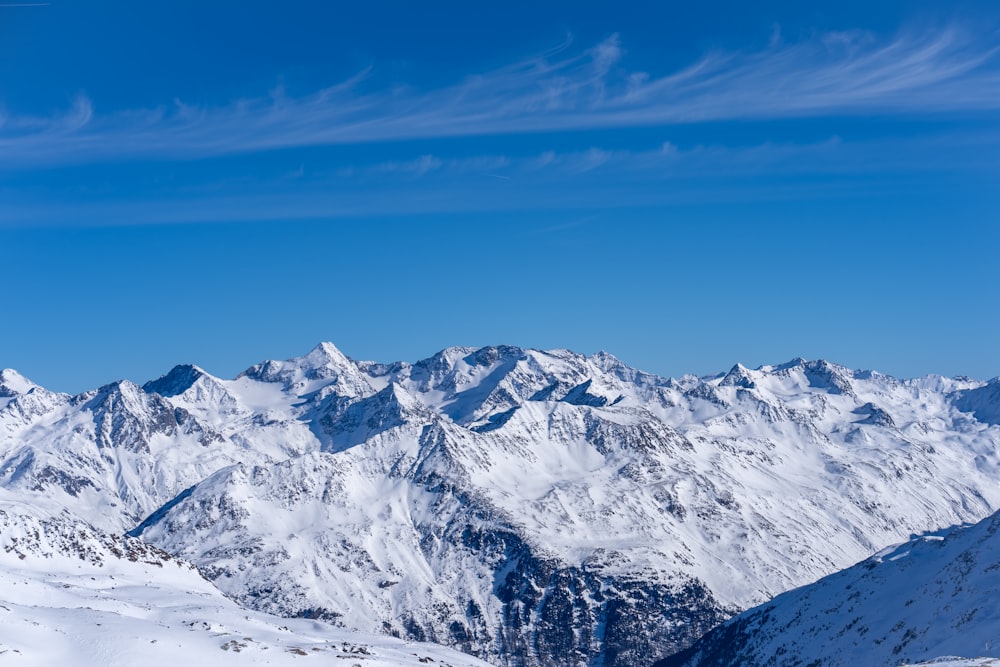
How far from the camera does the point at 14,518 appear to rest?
161375mm

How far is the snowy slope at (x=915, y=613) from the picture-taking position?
143 meters

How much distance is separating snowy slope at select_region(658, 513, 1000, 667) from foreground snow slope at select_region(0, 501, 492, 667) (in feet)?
224

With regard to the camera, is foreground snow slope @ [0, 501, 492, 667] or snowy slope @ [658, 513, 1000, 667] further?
snowy slope @ [658, 513, 1000, 667]

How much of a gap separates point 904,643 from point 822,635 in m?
32.3

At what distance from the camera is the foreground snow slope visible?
10666 cm

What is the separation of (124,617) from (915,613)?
12733cm

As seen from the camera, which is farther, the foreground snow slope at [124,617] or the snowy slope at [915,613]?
the snowy slope at [915,613]

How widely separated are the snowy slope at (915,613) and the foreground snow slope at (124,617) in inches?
2689

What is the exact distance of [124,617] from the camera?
407ft

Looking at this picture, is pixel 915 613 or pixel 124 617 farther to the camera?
pixel 915 613

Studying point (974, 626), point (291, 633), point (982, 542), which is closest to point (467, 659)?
point (291, 633)

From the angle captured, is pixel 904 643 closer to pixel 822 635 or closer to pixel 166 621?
pixel 822 635

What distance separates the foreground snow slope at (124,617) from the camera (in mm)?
106663

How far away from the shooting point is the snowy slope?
14300 centimetres
